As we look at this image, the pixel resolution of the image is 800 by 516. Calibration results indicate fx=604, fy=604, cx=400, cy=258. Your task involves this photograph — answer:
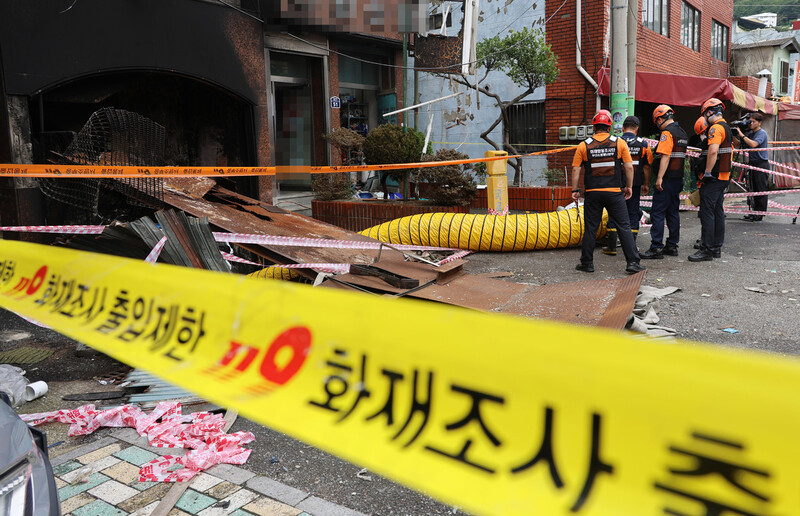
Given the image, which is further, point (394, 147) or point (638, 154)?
point (394, 147)

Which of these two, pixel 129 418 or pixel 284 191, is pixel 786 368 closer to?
pixel 129 418

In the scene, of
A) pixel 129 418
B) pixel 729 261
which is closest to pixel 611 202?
pixel 729 261

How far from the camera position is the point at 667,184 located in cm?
834

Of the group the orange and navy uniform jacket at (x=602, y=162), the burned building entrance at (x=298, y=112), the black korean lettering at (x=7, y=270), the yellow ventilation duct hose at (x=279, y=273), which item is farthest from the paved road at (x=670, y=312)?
the burned building entrance at (x=298, y=112)

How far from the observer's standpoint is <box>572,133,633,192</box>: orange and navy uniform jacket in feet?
23.8

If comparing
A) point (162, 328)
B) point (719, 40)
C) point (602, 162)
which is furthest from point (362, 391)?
point (719, 40)

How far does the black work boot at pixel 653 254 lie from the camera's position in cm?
826

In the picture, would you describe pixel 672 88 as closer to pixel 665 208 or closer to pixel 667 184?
pixel 667 184

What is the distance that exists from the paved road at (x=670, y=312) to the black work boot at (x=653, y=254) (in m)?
0.13

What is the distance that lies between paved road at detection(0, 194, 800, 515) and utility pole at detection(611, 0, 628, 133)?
2080 millimetres

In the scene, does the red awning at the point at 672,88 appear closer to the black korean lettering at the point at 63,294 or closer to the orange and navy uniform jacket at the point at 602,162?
the orange and navy uniform jacket at the point at 602,162

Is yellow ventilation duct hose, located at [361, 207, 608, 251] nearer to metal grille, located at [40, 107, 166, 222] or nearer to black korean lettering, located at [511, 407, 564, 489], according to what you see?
metal grille, located at [40, 107, 166, 222]

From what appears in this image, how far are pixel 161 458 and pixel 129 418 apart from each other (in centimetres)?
63

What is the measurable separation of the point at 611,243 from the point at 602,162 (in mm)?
1510
